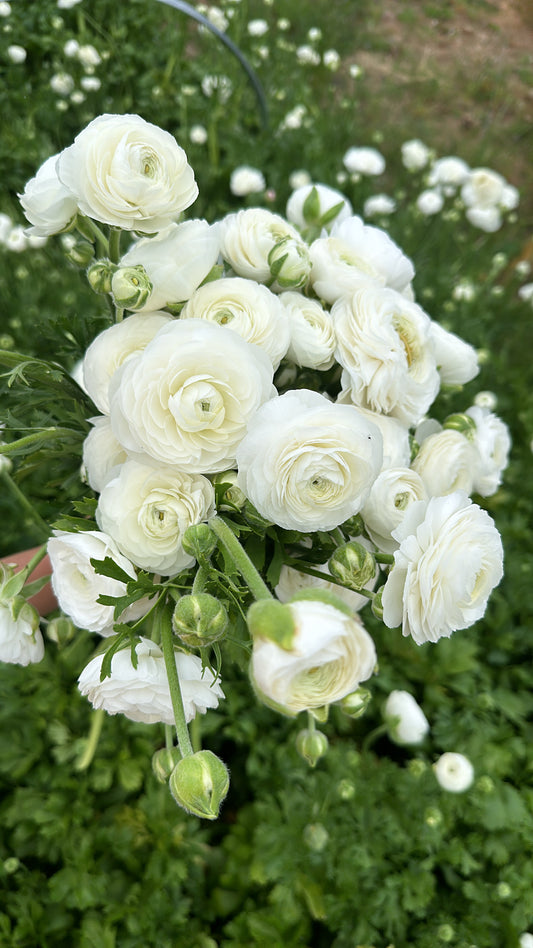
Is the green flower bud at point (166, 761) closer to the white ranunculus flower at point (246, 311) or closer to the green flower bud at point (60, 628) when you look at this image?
the green flower bud at point (60, 628)

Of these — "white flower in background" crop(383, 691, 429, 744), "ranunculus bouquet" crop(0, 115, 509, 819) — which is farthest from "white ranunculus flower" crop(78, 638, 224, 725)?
"white flower in background" crop(383, 691, 429, 744)

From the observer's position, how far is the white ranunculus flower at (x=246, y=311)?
1.91ft

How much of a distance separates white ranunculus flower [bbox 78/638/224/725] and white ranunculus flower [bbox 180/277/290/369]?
0.94 ft

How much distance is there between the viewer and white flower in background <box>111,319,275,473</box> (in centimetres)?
52

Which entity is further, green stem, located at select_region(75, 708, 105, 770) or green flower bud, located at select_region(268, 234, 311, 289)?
green stem, located at select_region(75, 708, 105, 770)

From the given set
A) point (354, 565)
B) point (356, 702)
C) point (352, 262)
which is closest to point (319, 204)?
point (352, 262)

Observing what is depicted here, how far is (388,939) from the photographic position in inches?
45.3

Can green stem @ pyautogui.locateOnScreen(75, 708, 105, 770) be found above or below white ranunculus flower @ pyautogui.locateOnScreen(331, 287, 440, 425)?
below

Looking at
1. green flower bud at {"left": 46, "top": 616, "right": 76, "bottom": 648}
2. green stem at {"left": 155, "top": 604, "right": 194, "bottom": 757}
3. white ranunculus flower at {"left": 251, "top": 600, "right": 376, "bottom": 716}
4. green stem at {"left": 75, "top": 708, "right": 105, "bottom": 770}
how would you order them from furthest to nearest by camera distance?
green stem at {"left": 75, "top": 708, "right": 105, "bottom": 770} → green flower bud at {"left": 46, "top": 616, "right": 76, "bottom": 648} → green stem at {"left": 155, "top": 604, "right": 194, "bottom": 757} → white ranunculus flower at {"left": 251, "top": 600, "right": 376, "bottom": 716}

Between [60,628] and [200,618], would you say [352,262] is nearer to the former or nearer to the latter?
[200,618]

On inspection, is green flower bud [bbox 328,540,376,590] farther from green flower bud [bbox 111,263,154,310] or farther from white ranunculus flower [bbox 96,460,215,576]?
green flower bud [bbox 111,263,154,310]

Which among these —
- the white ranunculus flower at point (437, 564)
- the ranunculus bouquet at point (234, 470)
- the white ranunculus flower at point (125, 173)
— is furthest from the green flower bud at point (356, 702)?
the white ranunculus flower at point (125, 173)

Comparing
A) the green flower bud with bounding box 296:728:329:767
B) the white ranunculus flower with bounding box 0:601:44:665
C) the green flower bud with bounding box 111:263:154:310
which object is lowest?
the green flower bud with bounding box 296:728:329:767

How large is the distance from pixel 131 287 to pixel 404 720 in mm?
955
